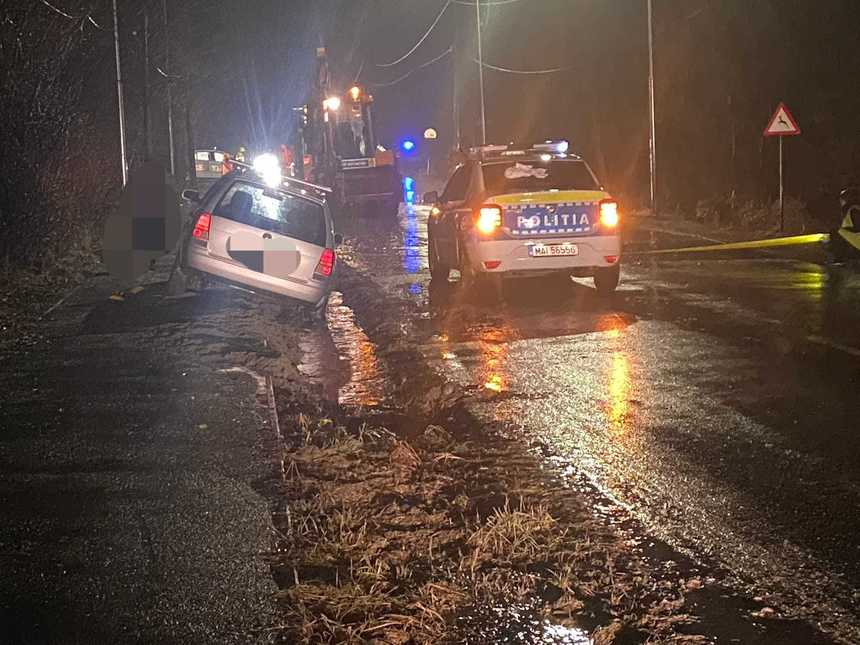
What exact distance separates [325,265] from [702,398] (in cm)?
587

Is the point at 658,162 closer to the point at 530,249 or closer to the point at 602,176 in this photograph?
the point at 602,176

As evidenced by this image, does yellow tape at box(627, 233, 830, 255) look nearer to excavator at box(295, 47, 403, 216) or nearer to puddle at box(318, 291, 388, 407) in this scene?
puddle at box(318, 291, 388, 407)

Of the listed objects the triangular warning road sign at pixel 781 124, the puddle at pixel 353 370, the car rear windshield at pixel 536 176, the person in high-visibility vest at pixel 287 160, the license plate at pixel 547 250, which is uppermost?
the person in high-visibility vest at pixel 287 160

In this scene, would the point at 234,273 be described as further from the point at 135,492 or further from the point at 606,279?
the point at 135,492

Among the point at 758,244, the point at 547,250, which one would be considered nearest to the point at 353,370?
the point at 547,250

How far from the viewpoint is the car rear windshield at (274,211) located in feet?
41.1

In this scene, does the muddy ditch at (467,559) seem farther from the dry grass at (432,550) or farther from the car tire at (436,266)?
the car tire at (436,266)

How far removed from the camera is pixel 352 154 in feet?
112

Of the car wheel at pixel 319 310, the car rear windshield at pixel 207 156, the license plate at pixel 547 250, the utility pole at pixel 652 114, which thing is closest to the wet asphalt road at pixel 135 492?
the car wheel at pixel 319 310

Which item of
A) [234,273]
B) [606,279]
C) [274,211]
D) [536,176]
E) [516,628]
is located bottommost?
[516,628]

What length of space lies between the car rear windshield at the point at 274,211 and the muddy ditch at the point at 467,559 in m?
5.62

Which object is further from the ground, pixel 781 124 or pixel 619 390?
pixel 781 124

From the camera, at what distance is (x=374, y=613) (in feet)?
14.0

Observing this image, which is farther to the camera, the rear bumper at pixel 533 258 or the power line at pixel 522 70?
the power line at pixel 522 70
